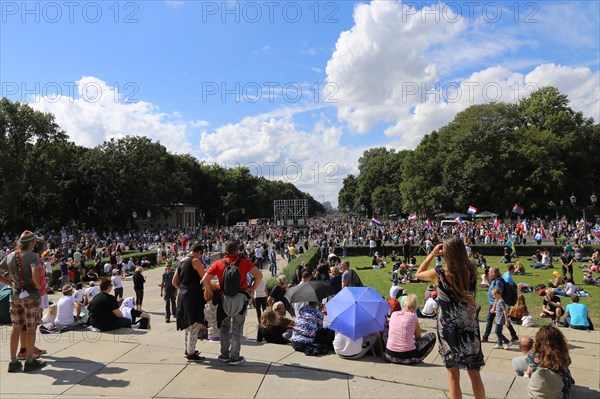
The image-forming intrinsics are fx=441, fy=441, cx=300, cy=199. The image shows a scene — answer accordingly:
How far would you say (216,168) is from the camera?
10875cm

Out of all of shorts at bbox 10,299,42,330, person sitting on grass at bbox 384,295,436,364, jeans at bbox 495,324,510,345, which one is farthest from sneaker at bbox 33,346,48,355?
jeans at bbox 495,324,510,345

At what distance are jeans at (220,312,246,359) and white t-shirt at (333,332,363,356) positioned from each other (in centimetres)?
155

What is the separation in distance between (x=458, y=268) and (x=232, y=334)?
10.4ft

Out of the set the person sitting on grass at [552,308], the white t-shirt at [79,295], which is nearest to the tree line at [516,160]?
the person sitting on grass at [552,308]

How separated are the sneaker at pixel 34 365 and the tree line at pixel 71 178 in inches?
1799

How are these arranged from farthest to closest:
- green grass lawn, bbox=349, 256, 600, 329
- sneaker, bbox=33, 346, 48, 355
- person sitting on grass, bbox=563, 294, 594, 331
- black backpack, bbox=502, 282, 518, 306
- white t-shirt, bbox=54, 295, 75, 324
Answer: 1. green grass lawn, bbox=349, 256, 600, 329
2. person sitting on grass, bbox=563, 294, 594, 331
3. black backpack, bbox=502, 282, 518, 306
4. white t-shirt, bbox=54, 295, 75, 324
5. sneaker, bbox=33, 346, 48, 355

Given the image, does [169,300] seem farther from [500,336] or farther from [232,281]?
[500,336]

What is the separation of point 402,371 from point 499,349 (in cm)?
350

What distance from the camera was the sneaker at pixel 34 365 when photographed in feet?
18.1

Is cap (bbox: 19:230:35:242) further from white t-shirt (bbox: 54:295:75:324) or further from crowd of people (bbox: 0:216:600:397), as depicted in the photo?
white t-shirt (bbox: 54:295:75:324)

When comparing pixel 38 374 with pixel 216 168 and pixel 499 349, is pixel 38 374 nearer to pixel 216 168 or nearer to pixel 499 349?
pixel 499 349

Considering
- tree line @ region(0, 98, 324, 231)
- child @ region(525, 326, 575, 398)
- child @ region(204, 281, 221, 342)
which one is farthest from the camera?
tree line @ region(0, 98, 324, 231)

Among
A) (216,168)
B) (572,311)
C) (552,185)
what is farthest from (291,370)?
(216,168)

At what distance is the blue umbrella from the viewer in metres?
6.56
